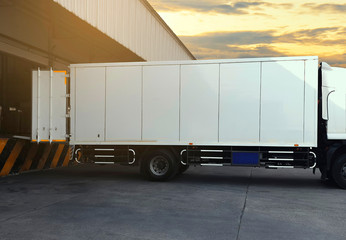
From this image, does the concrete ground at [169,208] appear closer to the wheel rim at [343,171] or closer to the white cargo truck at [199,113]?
the wheel rim at [343,171]

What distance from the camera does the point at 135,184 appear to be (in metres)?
11.0

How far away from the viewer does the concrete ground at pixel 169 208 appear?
6055mm

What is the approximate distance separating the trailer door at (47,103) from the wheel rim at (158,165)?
2887 millimetres

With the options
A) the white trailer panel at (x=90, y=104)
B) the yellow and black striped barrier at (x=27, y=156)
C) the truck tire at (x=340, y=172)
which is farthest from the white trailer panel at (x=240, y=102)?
the yellow and black striped barrier at (x=27, y=156)

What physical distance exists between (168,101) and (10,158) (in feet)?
17.1

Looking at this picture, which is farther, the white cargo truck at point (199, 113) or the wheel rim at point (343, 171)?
the white cargo truck at point (199, 113)

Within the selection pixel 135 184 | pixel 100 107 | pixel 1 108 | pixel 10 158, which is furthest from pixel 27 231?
pixel 1 108

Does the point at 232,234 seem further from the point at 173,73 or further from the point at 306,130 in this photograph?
the point at 173,73

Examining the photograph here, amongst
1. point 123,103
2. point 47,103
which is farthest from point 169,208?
point 47,103

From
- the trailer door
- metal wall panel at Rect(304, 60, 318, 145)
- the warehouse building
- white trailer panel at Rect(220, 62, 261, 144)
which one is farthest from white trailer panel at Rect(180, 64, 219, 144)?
the warehouse building

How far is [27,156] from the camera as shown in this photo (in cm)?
1323

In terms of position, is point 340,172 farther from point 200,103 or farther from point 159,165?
point 159,165

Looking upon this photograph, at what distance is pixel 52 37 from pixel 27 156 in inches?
184

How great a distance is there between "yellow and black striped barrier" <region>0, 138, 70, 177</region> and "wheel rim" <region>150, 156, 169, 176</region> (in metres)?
4.39
